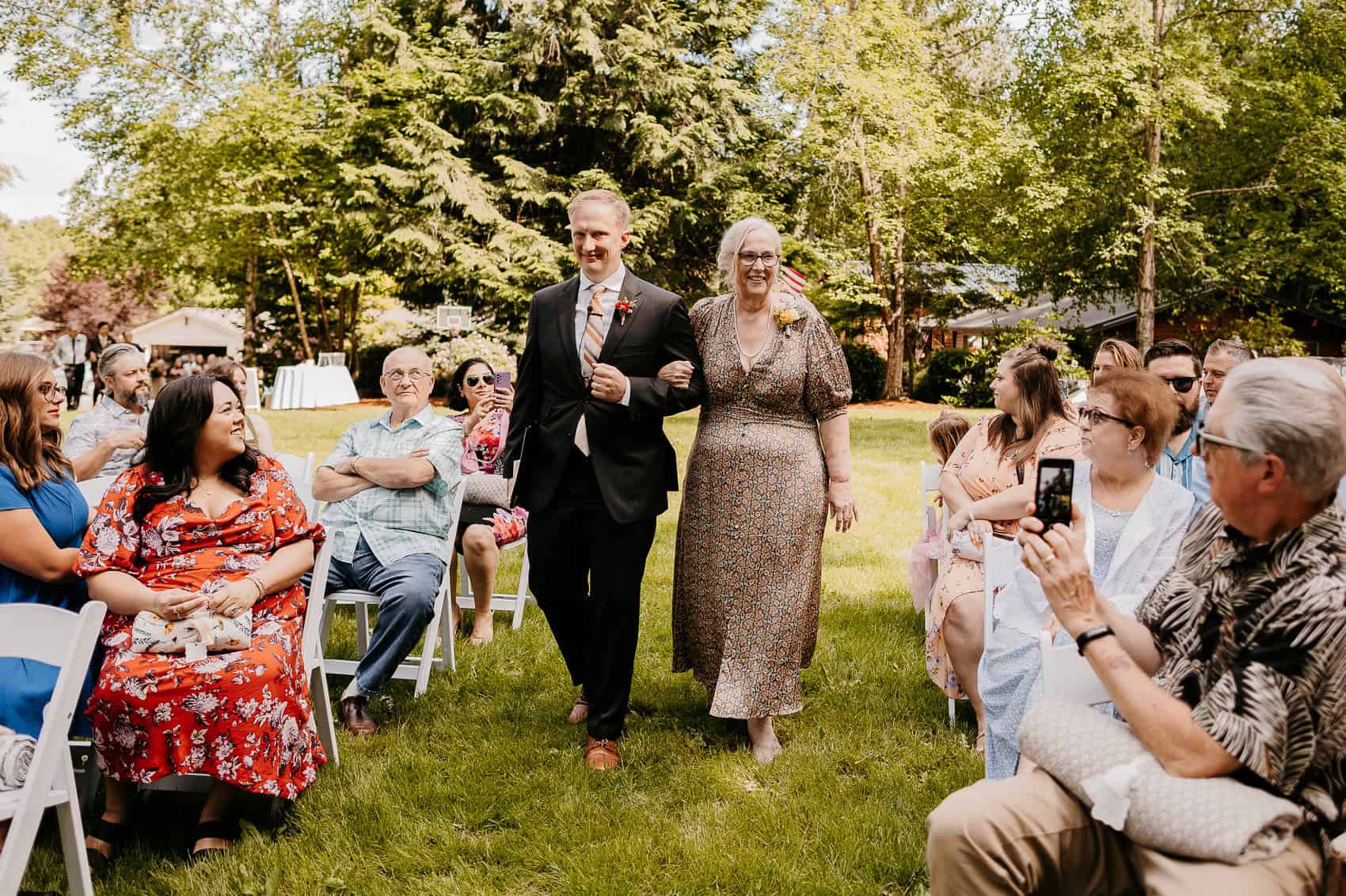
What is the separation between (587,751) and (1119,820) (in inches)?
101

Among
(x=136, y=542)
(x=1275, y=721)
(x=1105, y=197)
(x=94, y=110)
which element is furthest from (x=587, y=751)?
(x=94, y=110)

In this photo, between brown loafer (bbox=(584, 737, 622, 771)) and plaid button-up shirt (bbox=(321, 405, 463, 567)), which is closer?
brown loafer (bbox=(584, 737, 622, 771))

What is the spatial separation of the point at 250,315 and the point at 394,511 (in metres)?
27.7

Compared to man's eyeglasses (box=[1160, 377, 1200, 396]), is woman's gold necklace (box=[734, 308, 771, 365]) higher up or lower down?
higher up

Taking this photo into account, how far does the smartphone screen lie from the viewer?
206 centimetres

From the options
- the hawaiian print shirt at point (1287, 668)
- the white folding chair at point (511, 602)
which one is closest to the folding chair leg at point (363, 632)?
the white folding chair at point (511, 602)

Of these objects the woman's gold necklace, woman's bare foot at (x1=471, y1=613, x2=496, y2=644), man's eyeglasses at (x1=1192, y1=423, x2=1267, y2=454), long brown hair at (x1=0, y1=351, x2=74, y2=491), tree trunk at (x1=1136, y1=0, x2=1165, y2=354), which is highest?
tree trunk at (x1=1136, y1=0, x2=1165, y2=354)

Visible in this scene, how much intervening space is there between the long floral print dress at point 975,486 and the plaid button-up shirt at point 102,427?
13.9 feet

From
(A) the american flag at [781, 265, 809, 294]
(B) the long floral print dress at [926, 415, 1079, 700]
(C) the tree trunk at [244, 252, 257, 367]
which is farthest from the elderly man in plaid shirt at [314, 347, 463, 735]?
(C) the tree trunk at [244, 252, 257, 367]

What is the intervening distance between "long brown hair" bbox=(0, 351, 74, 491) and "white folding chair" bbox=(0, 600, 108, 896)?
0.80 m

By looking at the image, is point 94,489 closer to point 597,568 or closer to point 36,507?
point 36,507

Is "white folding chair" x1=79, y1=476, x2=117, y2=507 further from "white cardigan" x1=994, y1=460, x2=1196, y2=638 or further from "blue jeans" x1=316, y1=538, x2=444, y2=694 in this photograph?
"white cardigan" x1=994, y1=460, x2=1196, y2=638

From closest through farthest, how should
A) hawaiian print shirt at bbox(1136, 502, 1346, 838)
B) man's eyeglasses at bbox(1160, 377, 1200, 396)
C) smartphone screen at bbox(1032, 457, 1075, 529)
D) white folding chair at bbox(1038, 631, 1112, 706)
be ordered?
hawaiian print shirt at bbox(1136, 502, 1346, 838), smartphone screen at bbox(1032, 457, 1075, 529), white folding chair at bbox(1038, 631, 1112, 706), man's eyeglasses at bbox(1160, 377, 1200, 396)

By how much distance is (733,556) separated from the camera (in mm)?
4016
